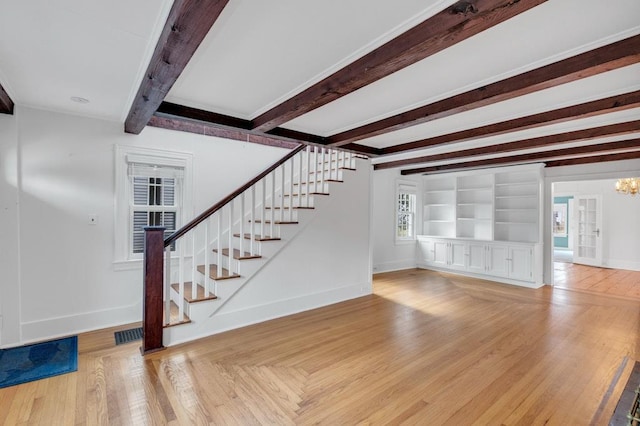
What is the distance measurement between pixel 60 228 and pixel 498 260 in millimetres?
7239

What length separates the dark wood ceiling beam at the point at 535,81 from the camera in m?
1.92

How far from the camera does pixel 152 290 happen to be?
2906 mm

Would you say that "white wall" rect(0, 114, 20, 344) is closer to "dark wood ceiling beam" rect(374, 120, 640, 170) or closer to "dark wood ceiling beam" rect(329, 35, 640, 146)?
"dark wood ceiling beam" rect(329, 35, 640, 146)

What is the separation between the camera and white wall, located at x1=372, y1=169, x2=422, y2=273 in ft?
22.6

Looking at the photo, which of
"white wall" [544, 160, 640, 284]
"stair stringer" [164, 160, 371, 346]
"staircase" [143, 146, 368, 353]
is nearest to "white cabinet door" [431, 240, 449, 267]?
"white wall" [544, 160, 640, 284]

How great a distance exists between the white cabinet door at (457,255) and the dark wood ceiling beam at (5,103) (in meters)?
7.52

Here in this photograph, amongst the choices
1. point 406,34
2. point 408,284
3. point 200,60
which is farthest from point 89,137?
point 408,284

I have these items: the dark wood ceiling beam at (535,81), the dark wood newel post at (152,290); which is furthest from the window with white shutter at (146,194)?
the dark wood ceiling beam at (535,81)

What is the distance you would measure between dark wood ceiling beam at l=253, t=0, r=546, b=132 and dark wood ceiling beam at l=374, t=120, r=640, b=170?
3.39m

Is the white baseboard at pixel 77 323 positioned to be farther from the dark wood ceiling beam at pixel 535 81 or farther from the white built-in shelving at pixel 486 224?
the white built-in shelving at pixel 486 224

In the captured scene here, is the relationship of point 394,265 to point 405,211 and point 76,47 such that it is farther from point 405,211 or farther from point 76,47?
point 76,47

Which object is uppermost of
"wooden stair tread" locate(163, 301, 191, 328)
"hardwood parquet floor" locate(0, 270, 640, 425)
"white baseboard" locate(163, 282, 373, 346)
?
"wooden stair tread" locate(163, 301, 191, 328)

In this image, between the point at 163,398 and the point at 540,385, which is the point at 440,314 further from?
the point at 163,398

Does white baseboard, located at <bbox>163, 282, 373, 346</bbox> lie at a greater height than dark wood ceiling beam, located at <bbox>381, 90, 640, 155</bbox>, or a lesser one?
lesser
